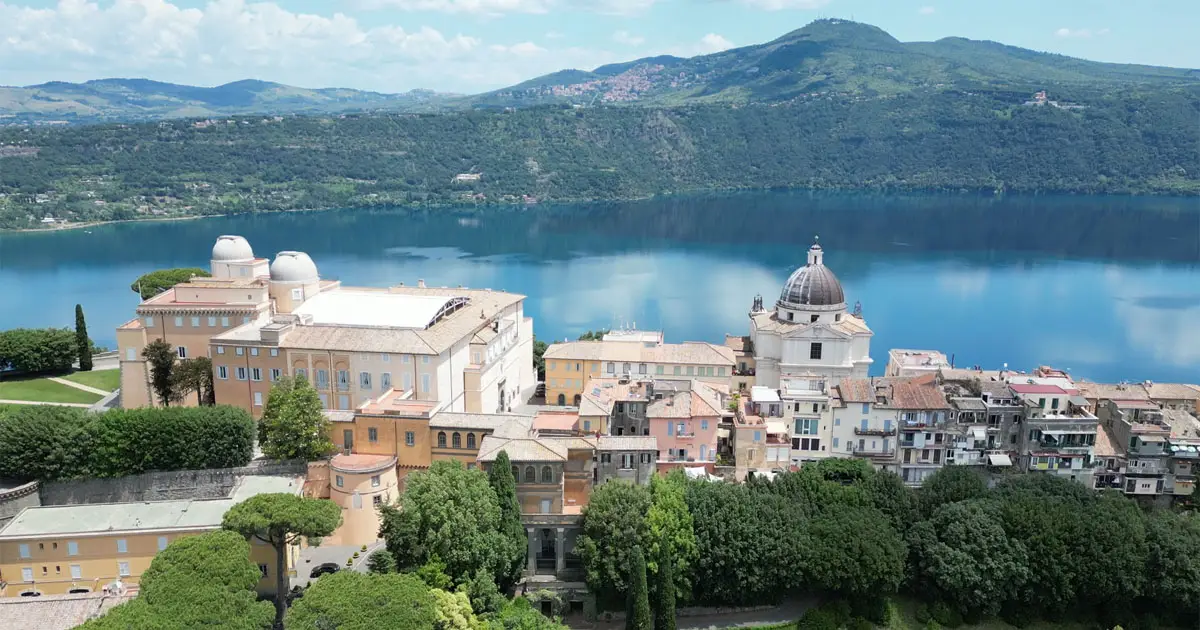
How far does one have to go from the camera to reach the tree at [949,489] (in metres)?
36.0

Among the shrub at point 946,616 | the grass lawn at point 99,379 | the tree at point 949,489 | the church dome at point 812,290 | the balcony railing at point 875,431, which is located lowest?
the shrub at point 946,616

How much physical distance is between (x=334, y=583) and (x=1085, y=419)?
108 feet

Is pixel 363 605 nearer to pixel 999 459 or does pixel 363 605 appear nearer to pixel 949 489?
pixel 949 489

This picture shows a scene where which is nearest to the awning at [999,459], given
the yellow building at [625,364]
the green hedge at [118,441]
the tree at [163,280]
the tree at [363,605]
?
the yellow building at [625,364]

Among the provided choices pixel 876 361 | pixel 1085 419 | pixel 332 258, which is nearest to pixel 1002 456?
pixel 1085 419

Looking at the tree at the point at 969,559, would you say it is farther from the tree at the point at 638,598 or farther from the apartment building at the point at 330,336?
the apartment building at the point at 330,336

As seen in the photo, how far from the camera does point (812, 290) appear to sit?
48781 mm

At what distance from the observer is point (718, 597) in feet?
109

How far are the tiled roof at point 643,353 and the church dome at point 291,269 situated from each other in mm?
14299

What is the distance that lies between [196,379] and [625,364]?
72.7ft

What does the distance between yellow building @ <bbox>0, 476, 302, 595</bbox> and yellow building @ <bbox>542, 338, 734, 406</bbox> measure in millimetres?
21237

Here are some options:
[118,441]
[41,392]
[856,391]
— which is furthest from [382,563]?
[41,392]

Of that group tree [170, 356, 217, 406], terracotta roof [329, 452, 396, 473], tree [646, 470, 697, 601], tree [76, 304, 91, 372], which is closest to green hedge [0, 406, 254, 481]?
terracotta roof [329, 452, 396, 473]

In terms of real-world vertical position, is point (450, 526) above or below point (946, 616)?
above
